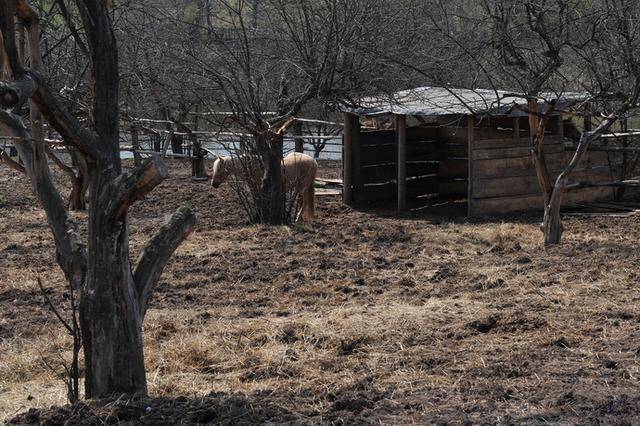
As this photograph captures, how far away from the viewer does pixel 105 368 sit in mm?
4277

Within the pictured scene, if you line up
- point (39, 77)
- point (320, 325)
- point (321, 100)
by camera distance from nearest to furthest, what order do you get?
point (39, 77), point (320, 325), point (321, 100)

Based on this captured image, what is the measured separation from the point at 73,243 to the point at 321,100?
8.66 m

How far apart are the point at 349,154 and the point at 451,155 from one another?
1893 millimetres

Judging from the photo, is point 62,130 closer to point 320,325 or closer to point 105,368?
point 105,368

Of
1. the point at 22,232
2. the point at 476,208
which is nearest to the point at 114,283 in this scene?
the point at 22,232

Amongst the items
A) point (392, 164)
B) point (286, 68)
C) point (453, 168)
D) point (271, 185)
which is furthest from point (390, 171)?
point (271, 185)

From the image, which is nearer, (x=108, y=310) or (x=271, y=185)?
(x=108, y=310)

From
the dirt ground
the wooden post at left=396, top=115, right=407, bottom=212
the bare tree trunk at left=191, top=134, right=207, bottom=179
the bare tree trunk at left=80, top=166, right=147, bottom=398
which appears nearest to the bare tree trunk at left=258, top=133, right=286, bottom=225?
the dirt ground

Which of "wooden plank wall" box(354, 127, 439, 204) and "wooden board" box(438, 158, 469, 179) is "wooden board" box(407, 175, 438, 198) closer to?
"wooden plank wall" box(354, 127, 439, 204)

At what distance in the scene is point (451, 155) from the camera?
51.0ft

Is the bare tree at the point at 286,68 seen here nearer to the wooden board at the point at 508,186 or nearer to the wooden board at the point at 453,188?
the wooden board at the point at 508,186

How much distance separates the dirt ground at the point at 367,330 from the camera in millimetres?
4332

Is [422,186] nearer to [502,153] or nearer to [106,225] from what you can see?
[502,153]

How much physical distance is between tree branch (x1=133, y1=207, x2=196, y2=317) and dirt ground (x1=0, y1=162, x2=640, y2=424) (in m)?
0.53
